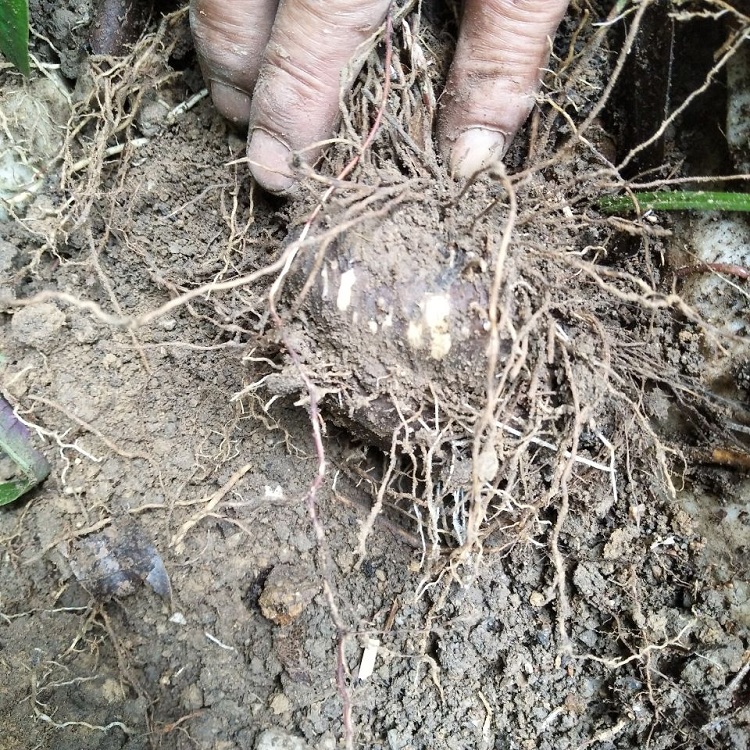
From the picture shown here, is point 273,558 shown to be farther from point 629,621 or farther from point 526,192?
point 526,192

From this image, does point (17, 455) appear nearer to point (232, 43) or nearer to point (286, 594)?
point (286, 594)

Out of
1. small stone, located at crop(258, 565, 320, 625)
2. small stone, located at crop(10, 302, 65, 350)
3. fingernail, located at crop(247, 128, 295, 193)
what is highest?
fingernail, located at crop(247, 128, 295, 193)

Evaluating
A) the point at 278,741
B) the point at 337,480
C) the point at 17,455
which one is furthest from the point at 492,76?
the point at 278,741

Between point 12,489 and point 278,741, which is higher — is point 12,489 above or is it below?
above

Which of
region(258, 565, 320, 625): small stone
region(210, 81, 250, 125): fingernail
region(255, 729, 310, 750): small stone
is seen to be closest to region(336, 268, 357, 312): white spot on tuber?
region(210, 81, 250, 125): fingernail

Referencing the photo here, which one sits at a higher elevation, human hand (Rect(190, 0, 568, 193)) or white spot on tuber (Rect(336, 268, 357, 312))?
human hand (Rect(190, 0, 568, 193))

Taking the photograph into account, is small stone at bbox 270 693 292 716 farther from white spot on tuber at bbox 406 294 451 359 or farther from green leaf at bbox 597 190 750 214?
green leaf at bbox 597 190 750 214

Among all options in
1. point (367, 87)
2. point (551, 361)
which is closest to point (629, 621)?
point (551, 361)
